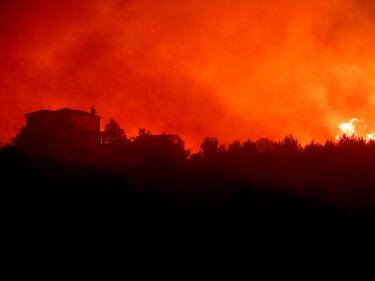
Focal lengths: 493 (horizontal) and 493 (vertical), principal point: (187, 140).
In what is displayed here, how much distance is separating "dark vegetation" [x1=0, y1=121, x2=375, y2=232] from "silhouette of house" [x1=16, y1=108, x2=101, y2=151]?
14.7m

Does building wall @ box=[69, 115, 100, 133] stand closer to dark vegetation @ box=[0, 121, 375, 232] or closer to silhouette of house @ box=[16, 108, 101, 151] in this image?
silhouette of house @ box=[16, 108, 101, 151]

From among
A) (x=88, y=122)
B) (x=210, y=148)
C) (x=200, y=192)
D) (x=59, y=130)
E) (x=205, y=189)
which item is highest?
(x=88, y=122)

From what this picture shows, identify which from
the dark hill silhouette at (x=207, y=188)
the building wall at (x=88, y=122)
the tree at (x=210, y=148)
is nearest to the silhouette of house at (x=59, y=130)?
the building wall at (x=88, y=122)

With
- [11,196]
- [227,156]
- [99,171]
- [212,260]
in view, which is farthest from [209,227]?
[227,156]

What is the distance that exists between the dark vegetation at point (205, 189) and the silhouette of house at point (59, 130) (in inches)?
580

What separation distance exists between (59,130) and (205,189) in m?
31.8

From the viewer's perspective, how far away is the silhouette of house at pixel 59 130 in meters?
39.9

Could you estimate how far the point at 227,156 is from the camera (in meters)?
23.9

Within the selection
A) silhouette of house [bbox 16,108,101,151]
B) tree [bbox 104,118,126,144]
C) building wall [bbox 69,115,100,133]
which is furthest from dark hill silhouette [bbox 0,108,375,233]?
building wall [bbox 69,115,100,133]

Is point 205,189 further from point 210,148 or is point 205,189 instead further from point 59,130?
point 59,130

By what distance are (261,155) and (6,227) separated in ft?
40.4

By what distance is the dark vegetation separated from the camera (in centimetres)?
1464

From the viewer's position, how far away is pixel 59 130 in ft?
155

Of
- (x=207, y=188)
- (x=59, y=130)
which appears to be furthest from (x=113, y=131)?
(x=207, y=188)
